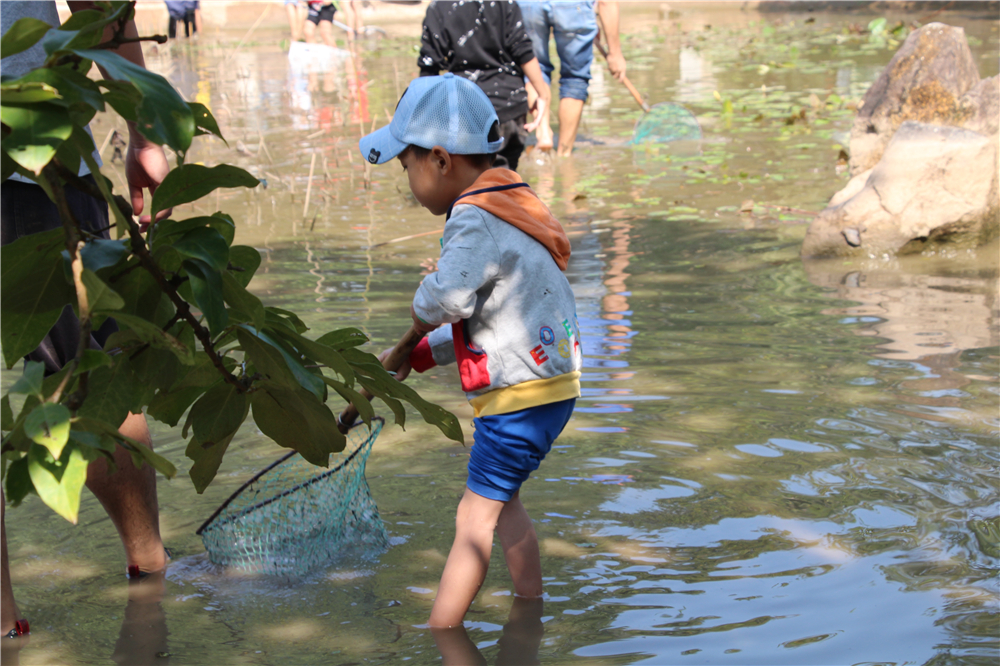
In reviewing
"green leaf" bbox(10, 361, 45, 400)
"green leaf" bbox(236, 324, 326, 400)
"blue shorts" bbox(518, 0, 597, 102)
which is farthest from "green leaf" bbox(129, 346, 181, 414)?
"blue shorts" bbox(518, 0, 597, 102)

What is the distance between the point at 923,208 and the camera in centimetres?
559

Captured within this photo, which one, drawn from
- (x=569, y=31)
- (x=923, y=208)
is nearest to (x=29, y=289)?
(x=923, y=208)

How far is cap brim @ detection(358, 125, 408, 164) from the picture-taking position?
2406mm

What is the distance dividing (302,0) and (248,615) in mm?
15833

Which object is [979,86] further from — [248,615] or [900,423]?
[248,615]

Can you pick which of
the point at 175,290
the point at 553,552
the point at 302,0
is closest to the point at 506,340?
the point at 553,552

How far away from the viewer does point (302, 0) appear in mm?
16641

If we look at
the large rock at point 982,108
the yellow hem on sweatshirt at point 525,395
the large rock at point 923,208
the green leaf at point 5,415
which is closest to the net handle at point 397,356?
the yellow hem on sweatshirt at point 525,395

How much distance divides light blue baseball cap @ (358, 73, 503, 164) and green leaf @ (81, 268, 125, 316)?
1364mm

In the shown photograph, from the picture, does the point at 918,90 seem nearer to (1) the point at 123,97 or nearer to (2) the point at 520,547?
(2) the point at 520,547

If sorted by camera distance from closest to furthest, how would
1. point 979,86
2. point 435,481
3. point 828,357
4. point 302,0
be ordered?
point 435,481
point 828,357
point 979,86
point 302,0

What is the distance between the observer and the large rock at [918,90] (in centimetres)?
689

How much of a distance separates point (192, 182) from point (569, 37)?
710cm

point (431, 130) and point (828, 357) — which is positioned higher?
point (431, 130)
